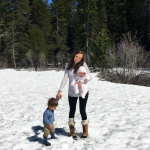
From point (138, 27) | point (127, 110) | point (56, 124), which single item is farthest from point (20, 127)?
point (138, 27)

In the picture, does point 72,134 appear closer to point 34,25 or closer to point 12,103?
point 12,103

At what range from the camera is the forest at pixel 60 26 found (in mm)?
28250

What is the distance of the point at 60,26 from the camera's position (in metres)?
31.8

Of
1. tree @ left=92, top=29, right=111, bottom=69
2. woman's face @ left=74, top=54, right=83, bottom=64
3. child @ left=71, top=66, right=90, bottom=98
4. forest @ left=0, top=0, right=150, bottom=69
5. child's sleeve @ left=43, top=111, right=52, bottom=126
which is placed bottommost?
child's sleeve @ left=43, top=111, right=52, bottom=126

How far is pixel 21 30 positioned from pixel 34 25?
5.64 m

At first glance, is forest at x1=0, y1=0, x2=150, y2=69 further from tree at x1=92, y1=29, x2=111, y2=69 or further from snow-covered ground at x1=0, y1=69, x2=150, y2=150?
snow-covered ground at x1=0, y1=69, x2=150, y2=150

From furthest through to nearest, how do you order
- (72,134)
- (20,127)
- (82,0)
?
(82,0) < (20,127) < (72,134)

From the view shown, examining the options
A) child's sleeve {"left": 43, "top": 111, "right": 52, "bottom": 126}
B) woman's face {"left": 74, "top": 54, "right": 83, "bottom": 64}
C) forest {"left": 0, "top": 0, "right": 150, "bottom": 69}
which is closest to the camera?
child's sleeve {"left": 43, "top": 111, "right": 52, "bottom": 126}

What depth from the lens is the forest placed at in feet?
92.7

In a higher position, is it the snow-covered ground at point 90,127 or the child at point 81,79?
the child at point 81,79

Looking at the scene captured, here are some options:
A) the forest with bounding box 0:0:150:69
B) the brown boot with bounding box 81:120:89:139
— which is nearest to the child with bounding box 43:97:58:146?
the brown boot with bounding box 81:120:89:139

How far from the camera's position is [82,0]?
28.0 meters

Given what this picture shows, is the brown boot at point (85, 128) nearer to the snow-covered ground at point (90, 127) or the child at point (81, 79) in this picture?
the snow-covered ground at point (90, 127)

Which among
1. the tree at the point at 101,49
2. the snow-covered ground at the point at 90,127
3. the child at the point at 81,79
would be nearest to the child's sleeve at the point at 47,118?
the snow-covered ground at the point at 90,127
